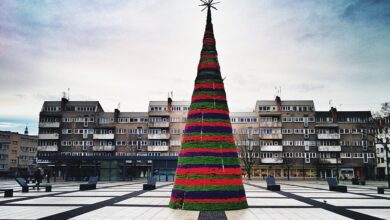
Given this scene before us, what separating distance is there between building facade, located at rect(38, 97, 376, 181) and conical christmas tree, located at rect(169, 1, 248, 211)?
5205cm

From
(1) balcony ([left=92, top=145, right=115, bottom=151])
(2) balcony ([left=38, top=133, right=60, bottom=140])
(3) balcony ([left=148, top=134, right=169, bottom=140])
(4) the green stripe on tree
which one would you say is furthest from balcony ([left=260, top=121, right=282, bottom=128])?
(4) the green stripe on tree

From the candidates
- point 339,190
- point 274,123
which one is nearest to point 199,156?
point 339,190

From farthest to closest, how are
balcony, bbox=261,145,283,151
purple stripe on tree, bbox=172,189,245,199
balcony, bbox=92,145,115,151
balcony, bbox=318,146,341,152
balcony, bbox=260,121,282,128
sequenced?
balcony, bbox=92,145,115,151 < balcony, bbox=260,121,282,128 < balcony, bbox=261,145,283,151 < balcony, bbox=318,146,341,152 < purple stripe on tree, bbox=172,189,245,199

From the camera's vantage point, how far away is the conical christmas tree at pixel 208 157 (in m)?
13.3

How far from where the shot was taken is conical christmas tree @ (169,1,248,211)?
13.3 metres

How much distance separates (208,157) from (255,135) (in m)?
58.5

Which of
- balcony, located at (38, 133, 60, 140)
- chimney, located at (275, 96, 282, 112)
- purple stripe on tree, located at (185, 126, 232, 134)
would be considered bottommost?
purple stripe on tree, located at (185, 126, 232, 134)

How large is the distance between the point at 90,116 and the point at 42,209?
200 feet

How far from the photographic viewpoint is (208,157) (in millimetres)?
13633

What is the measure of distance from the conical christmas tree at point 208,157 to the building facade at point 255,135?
2049 inches

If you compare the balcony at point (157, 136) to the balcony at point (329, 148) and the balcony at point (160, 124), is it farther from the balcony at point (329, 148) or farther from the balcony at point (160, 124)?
the balcony at point (329, 148)

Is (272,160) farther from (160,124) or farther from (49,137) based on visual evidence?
(49,137)

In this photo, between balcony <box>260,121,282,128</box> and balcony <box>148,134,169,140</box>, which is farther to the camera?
balcony <box>148,134,169,140</box>

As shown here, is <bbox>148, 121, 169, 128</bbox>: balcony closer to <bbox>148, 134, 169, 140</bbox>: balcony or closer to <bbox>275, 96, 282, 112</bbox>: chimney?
<bbox>148, 134, 169, 140</bbox>: balcony
